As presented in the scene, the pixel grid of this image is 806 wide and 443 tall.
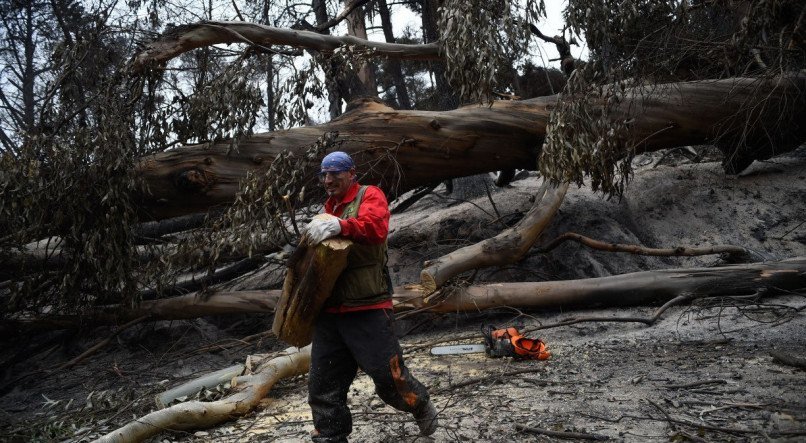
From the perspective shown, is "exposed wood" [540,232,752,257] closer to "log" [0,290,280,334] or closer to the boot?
"log" [0,290,280,334]

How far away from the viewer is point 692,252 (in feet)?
21.0

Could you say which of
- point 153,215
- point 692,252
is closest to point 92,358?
point 153,215

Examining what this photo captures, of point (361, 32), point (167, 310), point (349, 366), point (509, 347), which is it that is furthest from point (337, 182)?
point (361, 32)

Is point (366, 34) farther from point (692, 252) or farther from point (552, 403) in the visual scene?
point (552, 403)

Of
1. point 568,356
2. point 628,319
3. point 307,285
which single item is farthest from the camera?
point 628,319

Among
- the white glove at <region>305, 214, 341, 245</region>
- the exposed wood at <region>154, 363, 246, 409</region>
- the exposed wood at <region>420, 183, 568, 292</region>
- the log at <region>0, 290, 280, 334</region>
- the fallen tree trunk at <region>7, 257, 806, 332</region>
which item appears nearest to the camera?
the white glove at <region>305, 214, 341, 245</region>

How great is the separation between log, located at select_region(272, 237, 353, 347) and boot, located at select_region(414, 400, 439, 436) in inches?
28.5

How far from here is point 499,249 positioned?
6.46 metres

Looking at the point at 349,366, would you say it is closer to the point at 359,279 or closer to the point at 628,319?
the point at 359,279

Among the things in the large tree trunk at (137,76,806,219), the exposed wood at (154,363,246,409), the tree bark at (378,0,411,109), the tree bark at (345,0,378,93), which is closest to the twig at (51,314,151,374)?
the large tree trunk at (137,76,806,219)

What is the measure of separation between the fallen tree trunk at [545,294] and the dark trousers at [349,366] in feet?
8.96

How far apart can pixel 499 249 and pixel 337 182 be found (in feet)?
11.2

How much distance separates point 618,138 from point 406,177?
239cm

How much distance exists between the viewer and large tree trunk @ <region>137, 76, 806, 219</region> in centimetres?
646
